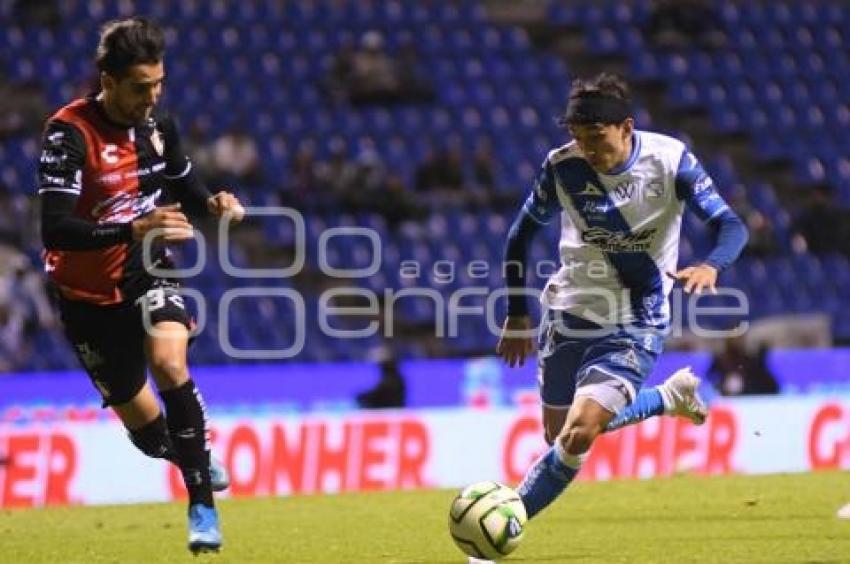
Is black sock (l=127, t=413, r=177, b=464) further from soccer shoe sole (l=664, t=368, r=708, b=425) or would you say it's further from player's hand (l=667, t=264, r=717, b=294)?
player's hand (l=667, t=264, r=717, b=294)

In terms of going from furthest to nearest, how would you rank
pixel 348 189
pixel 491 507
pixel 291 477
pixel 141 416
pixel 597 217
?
1. pixel 348 189
2. pixel 291 477
3. pixel 141 416
4. pixel 597 217
5. pixel 491 507

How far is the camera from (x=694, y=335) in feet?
60.4

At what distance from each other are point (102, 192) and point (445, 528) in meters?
3.04

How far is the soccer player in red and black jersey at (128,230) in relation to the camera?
7516mm

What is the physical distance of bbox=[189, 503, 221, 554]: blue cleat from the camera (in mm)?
7461

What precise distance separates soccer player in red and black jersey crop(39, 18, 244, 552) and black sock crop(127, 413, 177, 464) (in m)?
0.21

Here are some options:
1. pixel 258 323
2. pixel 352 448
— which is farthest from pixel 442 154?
pixel 352 448

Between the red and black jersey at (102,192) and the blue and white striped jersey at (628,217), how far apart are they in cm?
174

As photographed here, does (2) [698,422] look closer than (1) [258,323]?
Yes

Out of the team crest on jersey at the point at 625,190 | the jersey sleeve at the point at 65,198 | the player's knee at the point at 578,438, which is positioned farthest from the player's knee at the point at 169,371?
the team crest on jersey at the point at 625,190

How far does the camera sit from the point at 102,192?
795 cm

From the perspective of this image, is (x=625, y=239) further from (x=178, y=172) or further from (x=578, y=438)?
(x=178, y=172)

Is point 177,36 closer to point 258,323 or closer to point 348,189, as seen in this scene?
point 348,189

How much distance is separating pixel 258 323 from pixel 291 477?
4.40m
